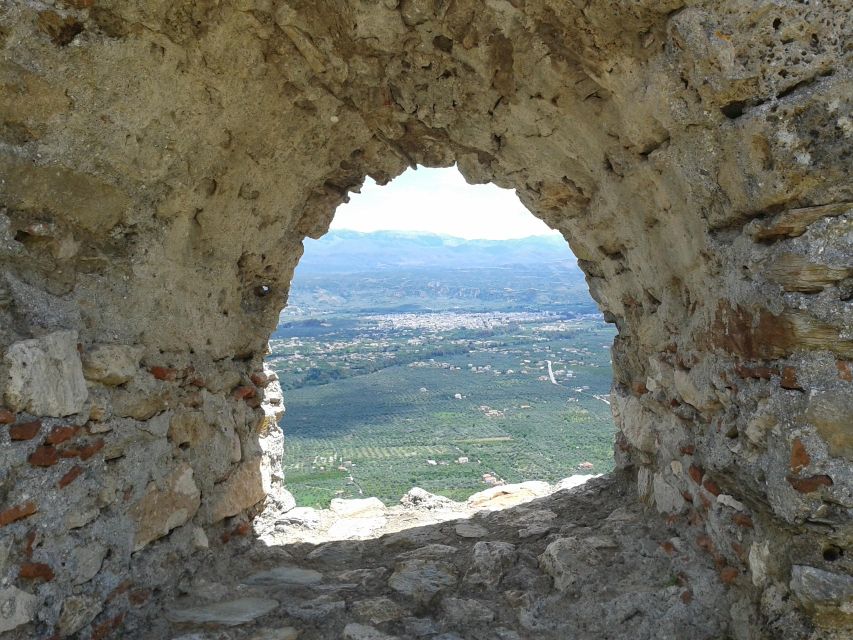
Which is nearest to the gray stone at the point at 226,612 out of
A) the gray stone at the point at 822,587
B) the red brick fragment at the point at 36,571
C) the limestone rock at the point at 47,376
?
the red brick fragment at the point at 36,571

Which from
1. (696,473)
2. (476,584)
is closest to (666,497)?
(696,473)

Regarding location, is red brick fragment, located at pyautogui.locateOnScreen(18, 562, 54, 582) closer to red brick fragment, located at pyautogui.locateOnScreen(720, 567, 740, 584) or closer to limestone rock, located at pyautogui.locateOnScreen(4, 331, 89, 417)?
limestone rock, located at pyautogui.locateOnScreen(4, 331, 89, 417)

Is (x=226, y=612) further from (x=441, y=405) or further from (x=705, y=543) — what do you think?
(x=441, y=405)

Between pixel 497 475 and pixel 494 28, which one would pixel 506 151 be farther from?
pixel 497 475

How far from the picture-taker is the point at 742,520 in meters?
2.52

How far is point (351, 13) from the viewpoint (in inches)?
112

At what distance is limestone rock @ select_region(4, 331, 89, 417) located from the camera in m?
2.32

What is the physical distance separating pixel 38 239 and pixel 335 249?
182 m

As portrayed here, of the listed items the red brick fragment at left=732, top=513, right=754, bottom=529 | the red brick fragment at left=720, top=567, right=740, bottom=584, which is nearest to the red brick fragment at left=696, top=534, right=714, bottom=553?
the red brick fragment at left=720, top=567, right=740, bottom=584

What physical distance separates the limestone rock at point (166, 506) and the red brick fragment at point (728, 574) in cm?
262

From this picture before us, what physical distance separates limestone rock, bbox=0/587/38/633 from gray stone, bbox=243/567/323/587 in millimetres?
1183

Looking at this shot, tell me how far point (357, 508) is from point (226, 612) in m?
2.50

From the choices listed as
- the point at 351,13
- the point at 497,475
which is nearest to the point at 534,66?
the point at 351,13

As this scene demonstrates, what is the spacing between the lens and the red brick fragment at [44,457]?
2.38 meters
